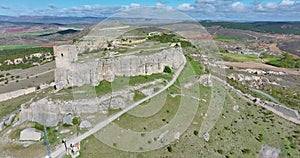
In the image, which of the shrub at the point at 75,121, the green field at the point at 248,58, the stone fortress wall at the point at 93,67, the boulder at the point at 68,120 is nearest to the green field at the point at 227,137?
the shrub at the point at 75,121

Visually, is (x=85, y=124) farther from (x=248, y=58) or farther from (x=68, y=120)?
(x=248, y=58)

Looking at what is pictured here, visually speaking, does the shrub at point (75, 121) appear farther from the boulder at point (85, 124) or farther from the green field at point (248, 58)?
the green field at point (248, 58)

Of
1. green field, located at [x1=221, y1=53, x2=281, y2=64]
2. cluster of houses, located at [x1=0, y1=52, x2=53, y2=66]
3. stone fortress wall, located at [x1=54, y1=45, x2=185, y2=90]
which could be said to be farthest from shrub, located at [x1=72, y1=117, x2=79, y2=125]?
green field, located at [x1=221, y1=53, x2=281, y2=64]

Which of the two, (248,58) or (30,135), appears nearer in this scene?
(30,135)

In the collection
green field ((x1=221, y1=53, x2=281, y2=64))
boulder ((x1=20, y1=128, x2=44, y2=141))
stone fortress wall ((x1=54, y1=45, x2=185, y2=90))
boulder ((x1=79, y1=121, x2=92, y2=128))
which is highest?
stone fortress wall ((x1=54, y1=45, x2=185, y2=90))

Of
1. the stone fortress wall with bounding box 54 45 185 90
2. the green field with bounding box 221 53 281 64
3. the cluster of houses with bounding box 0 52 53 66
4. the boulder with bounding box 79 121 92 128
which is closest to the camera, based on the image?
the boulder with bounding box 79 121 92 128

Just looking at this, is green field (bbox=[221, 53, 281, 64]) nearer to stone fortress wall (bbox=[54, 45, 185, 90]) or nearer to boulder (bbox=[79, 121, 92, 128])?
stone fortress wall (bbox=[54, 45, 185, 90])

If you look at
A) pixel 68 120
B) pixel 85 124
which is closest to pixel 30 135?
pixel 68 120

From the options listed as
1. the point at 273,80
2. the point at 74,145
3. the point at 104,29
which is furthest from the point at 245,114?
the point at 104,29
